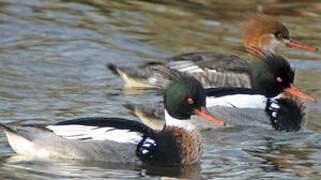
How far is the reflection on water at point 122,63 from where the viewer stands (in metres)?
8.98

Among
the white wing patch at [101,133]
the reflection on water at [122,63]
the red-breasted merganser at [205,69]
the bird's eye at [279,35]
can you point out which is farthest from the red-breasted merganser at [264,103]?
the bird's eye at [279,35]

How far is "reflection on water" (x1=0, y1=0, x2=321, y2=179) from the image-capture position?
8977 mm

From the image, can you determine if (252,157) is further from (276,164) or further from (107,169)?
(107,169)

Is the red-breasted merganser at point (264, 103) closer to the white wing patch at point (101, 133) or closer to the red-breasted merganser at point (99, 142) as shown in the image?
the red-breasted merganser at point (99, 142)

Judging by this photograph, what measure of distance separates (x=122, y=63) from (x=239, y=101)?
331 centimetres

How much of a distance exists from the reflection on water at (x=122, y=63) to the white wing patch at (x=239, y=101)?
0.96 ft

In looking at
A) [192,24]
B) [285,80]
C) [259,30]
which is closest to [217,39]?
[192,24]

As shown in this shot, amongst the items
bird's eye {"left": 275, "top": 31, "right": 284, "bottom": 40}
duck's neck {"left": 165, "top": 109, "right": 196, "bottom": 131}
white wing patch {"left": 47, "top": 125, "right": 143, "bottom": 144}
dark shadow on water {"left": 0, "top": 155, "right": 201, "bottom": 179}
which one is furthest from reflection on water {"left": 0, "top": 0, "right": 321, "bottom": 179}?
bird's eye {"left": 275, "top": 31, "right": 284, "bottom": 40}

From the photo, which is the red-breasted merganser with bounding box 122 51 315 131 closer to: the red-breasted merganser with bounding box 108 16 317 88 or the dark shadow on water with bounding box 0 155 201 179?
the red-breasted merganser with bounding box 108 16 317 88

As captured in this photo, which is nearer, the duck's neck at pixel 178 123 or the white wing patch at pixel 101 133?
the white wing patch at pixel 101 133

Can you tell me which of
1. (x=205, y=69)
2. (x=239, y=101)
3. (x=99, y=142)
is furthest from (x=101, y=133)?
(x=205, y=69)

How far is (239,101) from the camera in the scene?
1100 centimetres

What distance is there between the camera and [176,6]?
16.2m

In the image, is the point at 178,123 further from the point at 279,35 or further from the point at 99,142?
the point at 279,35
